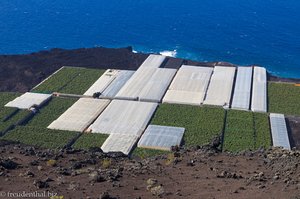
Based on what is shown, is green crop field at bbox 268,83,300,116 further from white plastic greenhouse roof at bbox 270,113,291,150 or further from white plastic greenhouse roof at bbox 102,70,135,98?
white plastic greenhouse roof at bbox 102,70,135,98

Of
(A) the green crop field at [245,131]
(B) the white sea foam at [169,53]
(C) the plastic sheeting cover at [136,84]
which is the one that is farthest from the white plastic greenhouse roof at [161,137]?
(B) the white sea foam at [169,53]

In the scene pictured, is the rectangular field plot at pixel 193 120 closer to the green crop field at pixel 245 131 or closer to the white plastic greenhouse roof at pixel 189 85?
the green crop field at pixel 245 131

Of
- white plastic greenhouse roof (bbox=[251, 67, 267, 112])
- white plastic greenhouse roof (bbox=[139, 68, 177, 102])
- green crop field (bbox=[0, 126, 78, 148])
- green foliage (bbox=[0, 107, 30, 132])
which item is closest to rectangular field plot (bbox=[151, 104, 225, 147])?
white plastic greenhouse roof (bbox=[139, 68, 177, 102])

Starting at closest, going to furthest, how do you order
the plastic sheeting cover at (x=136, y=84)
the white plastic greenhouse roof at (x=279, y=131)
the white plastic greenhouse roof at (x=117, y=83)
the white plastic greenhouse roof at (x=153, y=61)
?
1. the white plastic greenhouse roof at (x=279, y=131)
2. the plastic sheeting cover at (x=136, y=84)
3. the white plastic greenhouse roof at (x=117, y=83)
4. the white plastic greenhouse roof at (x=153, y=61)

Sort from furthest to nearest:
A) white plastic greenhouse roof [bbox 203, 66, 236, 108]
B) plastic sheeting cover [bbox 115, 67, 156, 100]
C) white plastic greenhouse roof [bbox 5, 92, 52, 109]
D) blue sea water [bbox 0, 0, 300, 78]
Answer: blue sea water [bbox 0, 0, 300, 78], plastic sheeting cover [bbox 115, 67, 156, 100], white plastic greenhouse roof [bbox 203, 66, 236, 108], white plastic greenhouse roof [bbox 5, 92, 52, 109]

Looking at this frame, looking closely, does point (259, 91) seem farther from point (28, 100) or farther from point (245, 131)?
point (28, 100)

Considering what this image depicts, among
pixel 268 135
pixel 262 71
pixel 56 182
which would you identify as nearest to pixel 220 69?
pixel 262 71
